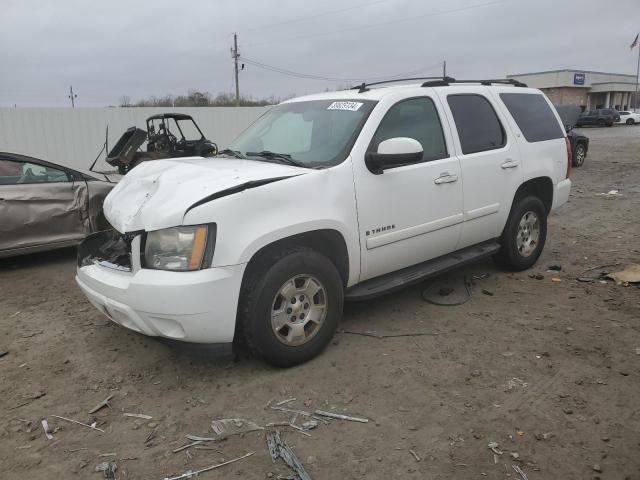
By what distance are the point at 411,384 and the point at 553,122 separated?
3.83 meters

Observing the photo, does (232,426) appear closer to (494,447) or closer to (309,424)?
(309,424)

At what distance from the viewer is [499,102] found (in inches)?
211

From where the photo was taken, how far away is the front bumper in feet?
10.5

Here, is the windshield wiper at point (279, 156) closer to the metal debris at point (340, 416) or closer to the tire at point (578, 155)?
the metal debris at point (340, 416)

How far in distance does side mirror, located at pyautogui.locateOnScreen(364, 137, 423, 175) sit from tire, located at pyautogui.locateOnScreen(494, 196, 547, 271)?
6.65 ft

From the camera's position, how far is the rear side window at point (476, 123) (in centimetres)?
482

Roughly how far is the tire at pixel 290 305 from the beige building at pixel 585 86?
193ft

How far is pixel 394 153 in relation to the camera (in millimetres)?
3848

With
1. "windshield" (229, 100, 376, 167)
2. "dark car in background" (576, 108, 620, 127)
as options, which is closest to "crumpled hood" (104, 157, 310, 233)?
"windshield" (229, 100, 376, 167)

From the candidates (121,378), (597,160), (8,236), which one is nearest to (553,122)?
(121,378)

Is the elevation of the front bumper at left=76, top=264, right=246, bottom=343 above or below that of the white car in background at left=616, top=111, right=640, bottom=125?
below

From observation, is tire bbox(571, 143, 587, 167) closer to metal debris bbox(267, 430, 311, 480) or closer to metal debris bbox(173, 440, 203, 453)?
metal debris bbox(267, 430, 311, 480)

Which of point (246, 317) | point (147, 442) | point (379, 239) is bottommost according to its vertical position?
point (147, 442)

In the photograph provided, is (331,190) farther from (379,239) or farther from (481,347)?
(481,347)
